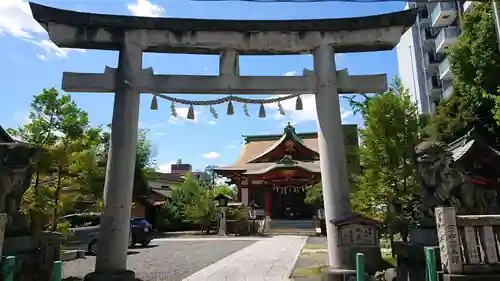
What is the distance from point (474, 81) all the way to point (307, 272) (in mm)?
16225

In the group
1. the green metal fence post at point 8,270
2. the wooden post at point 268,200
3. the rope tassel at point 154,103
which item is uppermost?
the rope tassel at point 154,103

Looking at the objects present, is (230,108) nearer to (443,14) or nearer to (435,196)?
(435,196)

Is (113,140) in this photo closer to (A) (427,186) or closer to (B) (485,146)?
(A) (427,186)

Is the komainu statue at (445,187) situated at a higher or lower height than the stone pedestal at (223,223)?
higher

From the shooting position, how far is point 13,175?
6.49m

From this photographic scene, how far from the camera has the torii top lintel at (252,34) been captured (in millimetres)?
8211

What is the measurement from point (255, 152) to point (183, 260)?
26312 millimetres

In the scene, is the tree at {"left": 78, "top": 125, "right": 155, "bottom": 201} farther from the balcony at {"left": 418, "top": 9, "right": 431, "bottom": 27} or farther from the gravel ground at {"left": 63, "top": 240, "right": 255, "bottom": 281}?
the balcony at {"left": 418, "top": 9, "right": 431, "bottom": 27}

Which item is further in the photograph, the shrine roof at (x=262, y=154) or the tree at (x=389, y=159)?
the shrine roof at (x=262, y=154)

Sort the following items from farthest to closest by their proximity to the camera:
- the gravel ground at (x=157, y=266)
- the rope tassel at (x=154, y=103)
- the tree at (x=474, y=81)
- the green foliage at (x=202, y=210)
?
1. the green foliage at (x=202, y=210)
2. the tree at (x=474, y=81)
3. the gravel ground at (x=157, y=266)
4. the rope tassel at (x=154, y=103)

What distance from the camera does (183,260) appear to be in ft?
43.2

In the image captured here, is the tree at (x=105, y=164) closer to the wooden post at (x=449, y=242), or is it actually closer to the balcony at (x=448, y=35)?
the wooden post at (x=449, y=242)

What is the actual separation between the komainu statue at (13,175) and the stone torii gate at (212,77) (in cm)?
151

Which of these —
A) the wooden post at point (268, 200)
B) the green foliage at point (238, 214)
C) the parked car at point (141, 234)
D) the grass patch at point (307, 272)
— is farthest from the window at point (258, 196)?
the grass patch at point (307, 272)
